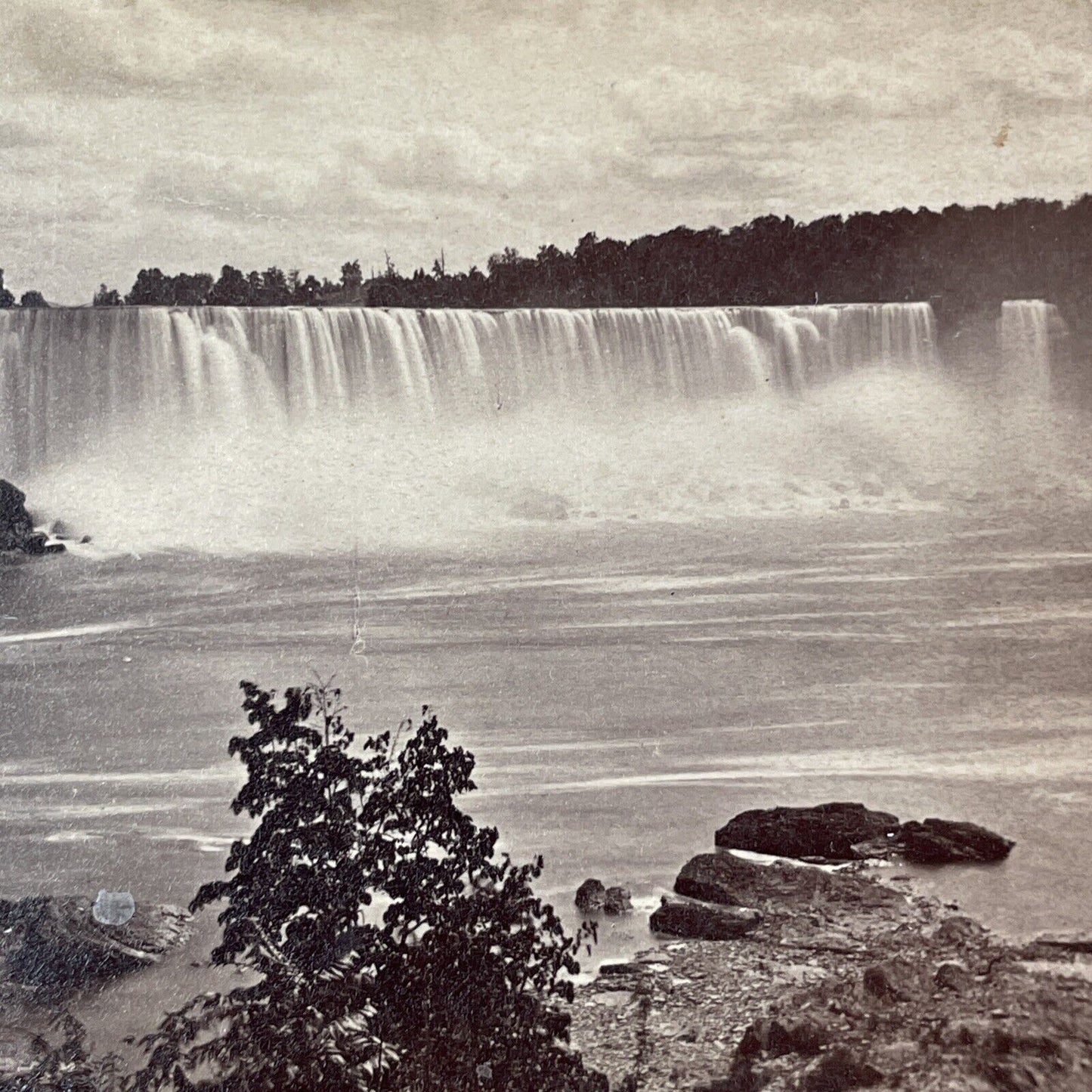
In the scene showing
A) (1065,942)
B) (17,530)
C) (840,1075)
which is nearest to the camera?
(840,1075)

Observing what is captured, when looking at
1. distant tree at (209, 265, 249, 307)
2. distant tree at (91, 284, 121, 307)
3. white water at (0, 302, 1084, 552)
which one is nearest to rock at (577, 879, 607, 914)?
white water at (0, 302, 1084, 552)

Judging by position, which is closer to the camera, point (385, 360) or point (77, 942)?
point (77, 942)

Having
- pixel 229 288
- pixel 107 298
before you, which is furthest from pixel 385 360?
pixel 107 298

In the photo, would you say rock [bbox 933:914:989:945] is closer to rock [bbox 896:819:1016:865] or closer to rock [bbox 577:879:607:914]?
rock [bbox 896:819:1016:865]

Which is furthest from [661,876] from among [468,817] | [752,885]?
[468,817]

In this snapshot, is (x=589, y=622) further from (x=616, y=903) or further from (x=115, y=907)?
(x=115, y=907)

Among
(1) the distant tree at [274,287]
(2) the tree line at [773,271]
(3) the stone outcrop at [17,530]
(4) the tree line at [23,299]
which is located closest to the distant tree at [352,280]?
(2) the tree line at [773,271]

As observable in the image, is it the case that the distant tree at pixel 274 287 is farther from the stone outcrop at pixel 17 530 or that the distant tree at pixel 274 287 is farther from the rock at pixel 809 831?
the rock at pixel 809 831

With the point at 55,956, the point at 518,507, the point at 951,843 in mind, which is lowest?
the point at 55,956
